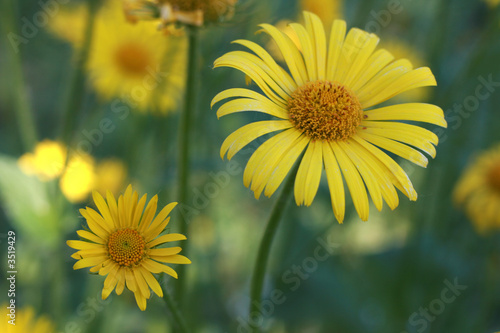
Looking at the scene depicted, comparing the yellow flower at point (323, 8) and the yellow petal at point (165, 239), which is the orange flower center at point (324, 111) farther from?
the yellow flower at point (323, 8)

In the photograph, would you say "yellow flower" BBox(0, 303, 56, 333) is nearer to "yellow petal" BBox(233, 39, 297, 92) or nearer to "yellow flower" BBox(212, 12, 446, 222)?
"yellow flower" BBox(212, 12, 446, 222)

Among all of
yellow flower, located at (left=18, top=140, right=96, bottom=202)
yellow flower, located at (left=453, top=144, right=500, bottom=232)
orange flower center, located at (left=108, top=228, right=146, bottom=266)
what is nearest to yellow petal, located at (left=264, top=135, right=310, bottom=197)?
orange flower center, located at (left=108, top=228, right=146, bottom=266)

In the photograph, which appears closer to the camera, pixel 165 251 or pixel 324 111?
pixel 165 251

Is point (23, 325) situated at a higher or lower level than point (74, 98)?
lower

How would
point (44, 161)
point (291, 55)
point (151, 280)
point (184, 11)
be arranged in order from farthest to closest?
point (44, 161)
point (184, 11)
point (291, 55)
point (151, 280)

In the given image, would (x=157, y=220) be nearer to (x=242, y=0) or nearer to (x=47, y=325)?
(x=47, y=325)

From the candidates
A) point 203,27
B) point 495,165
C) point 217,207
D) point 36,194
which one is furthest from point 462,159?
point 36,194

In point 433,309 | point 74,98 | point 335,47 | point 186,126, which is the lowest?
point 433,309

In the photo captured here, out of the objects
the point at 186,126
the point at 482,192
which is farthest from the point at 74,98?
the point at 482,192

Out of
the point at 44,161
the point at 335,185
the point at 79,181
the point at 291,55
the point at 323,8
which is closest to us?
the point at 335,185

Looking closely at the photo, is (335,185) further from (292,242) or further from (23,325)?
(292,242)
